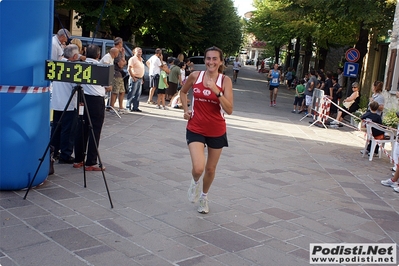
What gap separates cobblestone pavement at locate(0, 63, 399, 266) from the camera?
454 centimetres

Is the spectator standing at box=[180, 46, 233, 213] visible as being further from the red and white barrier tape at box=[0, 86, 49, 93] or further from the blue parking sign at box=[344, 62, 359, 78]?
the blue parking sign at box=[344, 62, 359, 78]

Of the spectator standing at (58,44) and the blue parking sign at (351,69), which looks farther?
the blue parking sign at (351,69)

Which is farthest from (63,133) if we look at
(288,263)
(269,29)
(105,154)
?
(269,29)

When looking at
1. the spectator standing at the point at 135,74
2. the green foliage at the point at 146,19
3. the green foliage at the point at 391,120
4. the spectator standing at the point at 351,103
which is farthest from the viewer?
the green foliage at the point at 146,19

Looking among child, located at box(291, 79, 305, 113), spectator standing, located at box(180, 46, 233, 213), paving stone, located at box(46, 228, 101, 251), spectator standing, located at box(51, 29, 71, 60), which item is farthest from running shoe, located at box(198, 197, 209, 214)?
child, located at box(291, 79, 305, 113)

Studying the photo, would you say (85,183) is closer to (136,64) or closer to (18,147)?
(18,147)

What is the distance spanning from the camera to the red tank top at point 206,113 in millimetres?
5441

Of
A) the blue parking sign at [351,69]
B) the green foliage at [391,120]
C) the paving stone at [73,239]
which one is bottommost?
the paving stone at [73,239]

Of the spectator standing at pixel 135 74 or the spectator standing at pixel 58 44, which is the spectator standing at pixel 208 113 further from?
the spectator standing at pixel 135 74

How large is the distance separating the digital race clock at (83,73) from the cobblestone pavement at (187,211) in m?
1.37

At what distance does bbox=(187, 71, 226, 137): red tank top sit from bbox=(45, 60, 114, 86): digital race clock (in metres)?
1.01

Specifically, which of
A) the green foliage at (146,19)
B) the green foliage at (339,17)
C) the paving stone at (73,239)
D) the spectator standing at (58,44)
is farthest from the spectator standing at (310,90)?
the paving stone at (73,239)

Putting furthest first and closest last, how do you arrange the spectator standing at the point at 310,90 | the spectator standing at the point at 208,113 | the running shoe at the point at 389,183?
1. the spectator standing at the point at 310,90
2. the running shoe at the point at 389,183
3. the spectator standing at the point at 208,113

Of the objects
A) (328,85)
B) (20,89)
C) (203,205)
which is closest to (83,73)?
(20,89)
